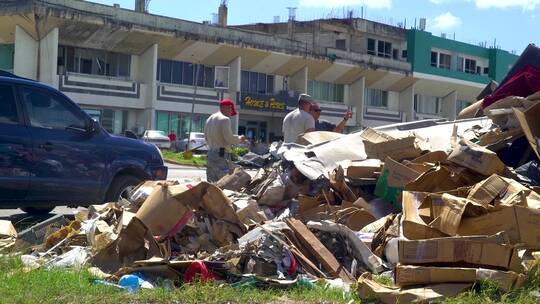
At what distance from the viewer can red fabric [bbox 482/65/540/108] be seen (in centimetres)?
1004

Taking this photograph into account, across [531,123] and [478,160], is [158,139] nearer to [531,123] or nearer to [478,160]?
[531,123]

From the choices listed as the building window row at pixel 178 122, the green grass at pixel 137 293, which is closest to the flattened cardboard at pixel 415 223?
the green grass at pixel 137 293

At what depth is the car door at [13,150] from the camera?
9.99 meters

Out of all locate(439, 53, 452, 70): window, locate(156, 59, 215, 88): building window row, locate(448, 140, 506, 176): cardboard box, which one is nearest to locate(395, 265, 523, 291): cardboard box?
locate(448, 140, 506, 176): cardboard box

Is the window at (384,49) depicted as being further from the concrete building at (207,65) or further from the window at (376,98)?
the window at (376,98)

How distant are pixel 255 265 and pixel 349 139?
12.3 feet

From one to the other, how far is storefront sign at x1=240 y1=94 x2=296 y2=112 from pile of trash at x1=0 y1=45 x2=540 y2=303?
47639 millimetres

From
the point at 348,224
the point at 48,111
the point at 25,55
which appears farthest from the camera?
the point at 25,55

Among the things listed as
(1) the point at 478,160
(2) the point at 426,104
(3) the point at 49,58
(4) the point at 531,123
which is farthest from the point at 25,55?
(2) the point at 426,104

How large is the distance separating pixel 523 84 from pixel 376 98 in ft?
203

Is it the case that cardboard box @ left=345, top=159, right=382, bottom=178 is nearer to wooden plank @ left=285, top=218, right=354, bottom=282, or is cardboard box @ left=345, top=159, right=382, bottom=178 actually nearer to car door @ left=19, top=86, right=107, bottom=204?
wooden plank @ left=285, top=218, right=354, bottom=282

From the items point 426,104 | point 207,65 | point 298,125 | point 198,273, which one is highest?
point 207,65

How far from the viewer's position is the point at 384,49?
70.5m

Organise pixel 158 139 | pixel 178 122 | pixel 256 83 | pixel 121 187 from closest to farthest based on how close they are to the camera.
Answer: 1. pixel 121 187
2. pixel 158 139
3. pixel 178 122
4. pixel 256 83
